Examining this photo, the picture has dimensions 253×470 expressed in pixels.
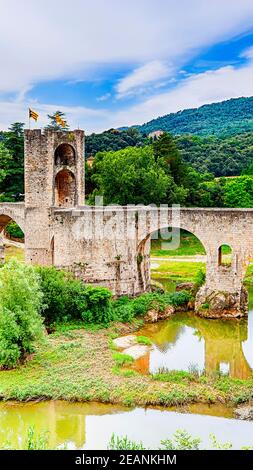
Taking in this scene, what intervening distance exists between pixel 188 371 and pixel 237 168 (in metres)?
52.6

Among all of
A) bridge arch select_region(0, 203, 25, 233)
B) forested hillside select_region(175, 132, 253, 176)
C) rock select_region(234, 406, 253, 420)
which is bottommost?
rock select_region(234, 406, 253, 420)

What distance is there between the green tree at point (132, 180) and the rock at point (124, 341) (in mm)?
19178

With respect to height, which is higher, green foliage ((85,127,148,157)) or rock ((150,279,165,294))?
green foliage ((85,127,148,157))

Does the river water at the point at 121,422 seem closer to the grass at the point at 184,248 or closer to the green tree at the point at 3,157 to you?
the green tree at the point at 3,157

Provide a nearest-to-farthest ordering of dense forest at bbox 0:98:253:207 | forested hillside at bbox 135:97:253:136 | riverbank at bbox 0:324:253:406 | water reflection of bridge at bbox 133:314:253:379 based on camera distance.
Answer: riverbank at bbox 0:324:253:406, water reflection of bridge at bbox 133:314:253:379, dense forest at bbox 0:98:253:207, forested hillside at bbox 135:97:253:136

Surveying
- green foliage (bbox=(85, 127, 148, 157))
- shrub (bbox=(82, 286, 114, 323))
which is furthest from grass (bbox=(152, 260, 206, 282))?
green foliage (bbox=(85, 127, 148, 157))

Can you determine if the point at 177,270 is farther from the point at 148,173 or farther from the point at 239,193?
the point at 239,193

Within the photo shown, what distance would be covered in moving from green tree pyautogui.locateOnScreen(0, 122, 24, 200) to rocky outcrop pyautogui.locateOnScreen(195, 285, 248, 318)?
23.7m

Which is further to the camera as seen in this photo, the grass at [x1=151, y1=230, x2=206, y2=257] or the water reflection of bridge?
the grass at [x1=151, y1=230, x2=206, y2=257]

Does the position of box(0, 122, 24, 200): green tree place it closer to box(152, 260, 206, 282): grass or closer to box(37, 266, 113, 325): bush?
box(152, 260, 206, 282): grass

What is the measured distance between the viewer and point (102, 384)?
61.3ft

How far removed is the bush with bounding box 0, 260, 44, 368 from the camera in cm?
1941

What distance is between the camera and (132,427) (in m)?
16.2

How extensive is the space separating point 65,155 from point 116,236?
6272 mm
